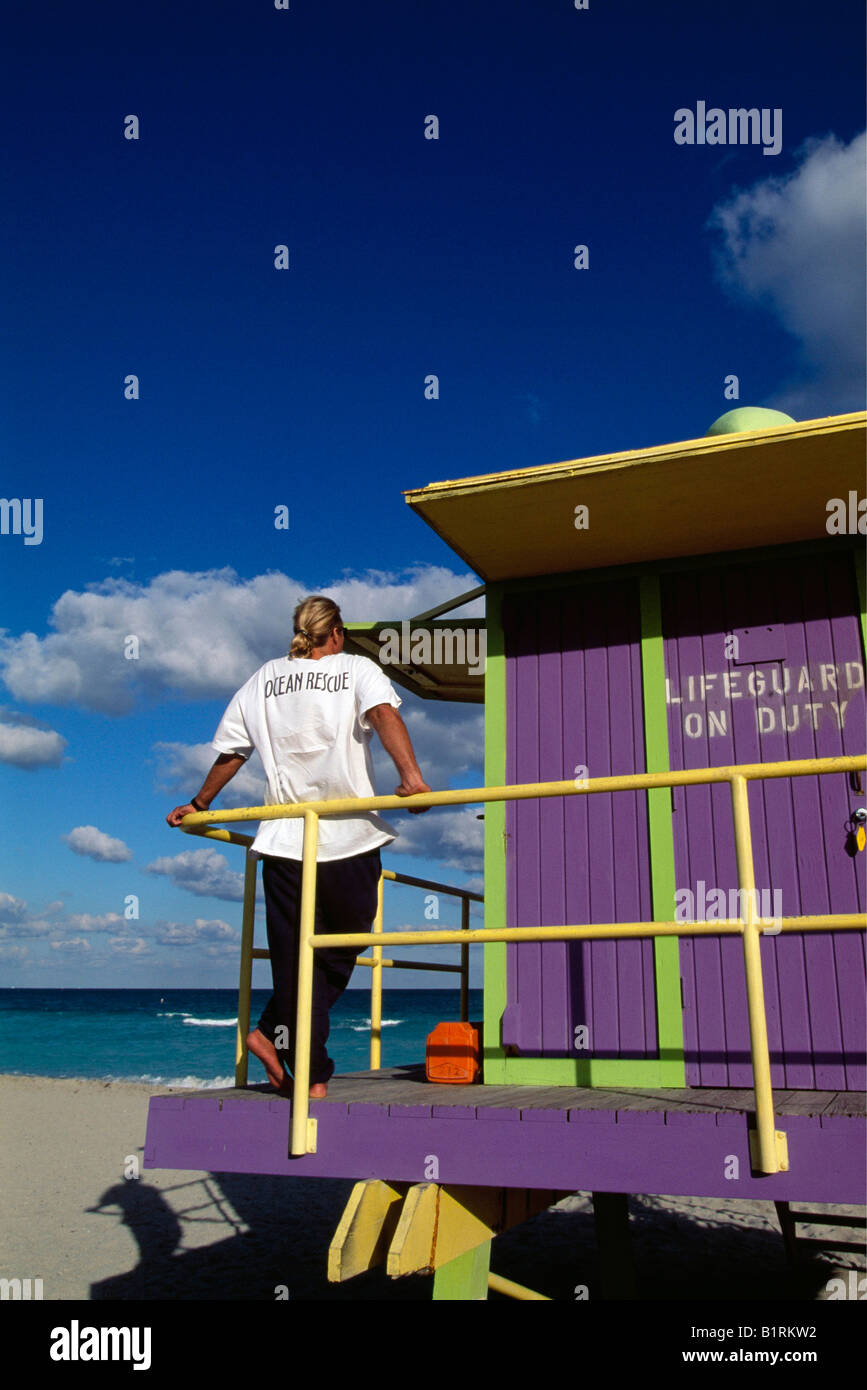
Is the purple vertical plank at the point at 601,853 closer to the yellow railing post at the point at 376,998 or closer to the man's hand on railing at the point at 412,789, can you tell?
the yellow railing post at the point at 376,998

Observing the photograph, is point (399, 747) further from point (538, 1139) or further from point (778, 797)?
point (778, 797)

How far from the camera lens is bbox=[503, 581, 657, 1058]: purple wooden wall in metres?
4.72

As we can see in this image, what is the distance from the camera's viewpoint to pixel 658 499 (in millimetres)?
4586

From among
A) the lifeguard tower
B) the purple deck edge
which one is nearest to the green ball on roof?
the lifeguard tower

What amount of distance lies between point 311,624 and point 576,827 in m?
1.87

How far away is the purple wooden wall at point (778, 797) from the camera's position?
172 inches

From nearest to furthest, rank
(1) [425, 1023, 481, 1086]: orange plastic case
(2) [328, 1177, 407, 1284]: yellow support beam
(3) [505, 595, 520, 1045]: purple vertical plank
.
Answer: (2) [328, 1177, 407, 1284]: yellow support beam < (1) [425, 1023, 481, 1086]: orange plastic case < (3) [505, 595, 520, 1045]: purple vertical plank

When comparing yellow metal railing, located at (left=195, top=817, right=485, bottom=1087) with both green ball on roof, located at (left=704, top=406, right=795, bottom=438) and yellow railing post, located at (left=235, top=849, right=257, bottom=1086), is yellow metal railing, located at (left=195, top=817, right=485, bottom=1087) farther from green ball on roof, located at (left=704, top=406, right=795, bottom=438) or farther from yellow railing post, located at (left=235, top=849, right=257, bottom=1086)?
green ball on roof, located at (left=704, top=406, right=795, bottom=438)

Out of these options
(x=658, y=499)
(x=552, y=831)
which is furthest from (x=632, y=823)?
(x=658, y=499)

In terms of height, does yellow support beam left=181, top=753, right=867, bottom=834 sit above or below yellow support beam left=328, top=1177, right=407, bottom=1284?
above

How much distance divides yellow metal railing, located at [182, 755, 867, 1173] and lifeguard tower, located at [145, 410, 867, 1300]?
0.07 feet

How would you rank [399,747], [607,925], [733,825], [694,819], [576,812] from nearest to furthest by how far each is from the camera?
[607,925] < [399,747] < [733,825] < [694,819] < [576,812]

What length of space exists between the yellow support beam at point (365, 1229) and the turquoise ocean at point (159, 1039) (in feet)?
87.6

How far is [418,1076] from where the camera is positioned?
16.6 ft
